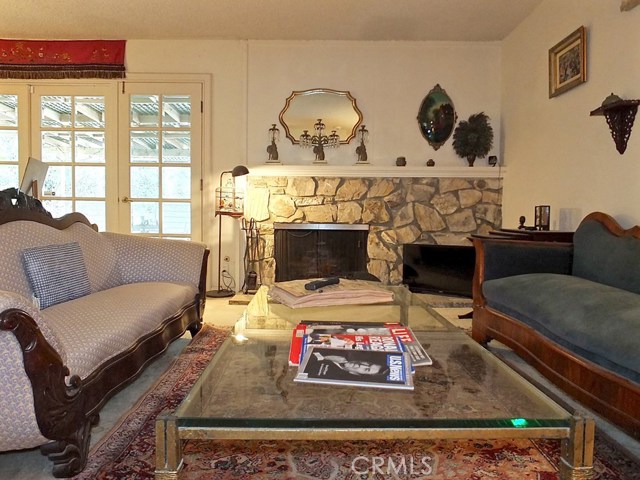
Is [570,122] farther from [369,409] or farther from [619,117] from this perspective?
[369,409]

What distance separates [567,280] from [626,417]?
95cm

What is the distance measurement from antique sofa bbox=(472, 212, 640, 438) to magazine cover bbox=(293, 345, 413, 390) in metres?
0.74

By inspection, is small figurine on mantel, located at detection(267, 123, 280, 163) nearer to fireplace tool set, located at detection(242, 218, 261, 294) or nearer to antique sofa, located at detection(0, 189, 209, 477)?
fireplace tool set, located at detection(242, 218, 261, 294)

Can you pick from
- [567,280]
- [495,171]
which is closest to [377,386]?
[567,280]

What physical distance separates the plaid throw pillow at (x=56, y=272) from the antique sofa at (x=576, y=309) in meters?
2.09

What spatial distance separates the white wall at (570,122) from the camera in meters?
2.83

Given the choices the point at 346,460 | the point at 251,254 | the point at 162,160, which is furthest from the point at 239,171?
the point at 346,460

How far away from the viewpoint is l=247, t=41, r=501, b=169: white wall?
4812 mm

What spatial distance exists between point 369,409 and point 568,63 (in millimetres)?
3344

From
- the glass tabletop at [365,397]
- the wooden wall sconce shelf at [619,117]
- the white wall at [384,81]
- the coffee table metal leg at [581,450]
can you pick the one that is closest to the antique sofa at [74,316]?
the glass tabletop at [365,397]

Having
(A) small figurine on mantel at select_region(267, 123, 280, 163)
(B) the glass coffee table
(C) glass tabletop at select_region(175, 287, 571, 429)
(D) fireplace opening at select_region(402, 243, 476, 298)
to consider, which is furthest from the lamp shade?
(B) the glass coffee table

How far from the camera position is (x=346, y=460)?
59.2 inches

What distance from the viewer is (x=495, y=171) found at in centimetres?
468

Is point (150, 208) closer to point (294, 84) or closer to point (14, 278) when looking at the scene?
point (294, 84)
